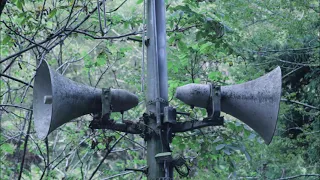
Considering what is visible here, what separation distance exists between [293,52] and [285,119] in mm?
1294

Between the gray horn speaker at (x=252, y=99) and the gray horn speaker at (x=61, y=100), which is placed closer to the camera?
the gray horn speaker at (x=61, y=100)

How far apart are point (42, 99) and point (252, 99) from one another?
1.51 meters

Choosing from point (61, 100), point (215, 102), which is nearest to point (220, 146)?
point (215, 102)

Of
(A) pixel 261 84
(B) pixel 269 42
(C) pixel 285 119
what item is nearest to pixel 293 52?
(B) pixel 269 42

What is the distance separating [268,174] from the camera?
8.80m

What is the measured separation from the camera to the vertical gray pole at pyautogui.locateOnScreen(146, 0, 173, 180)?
3.36 meters

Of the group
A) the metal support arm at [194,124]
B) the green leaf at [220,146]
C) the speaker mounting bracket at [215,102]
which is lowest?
the green leaf at [220,146]

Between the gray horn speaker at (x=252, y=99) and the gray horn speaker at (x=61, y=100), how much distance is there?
1.46 feet

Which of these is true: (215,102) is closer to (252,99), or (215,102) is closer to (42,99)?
(252,99)

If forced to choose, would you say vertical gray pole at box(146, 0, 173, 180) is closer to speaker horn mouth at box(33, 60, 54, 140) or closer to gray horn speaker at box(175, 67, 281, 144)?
gray horn speaker at box(175, 67, 281, 144)

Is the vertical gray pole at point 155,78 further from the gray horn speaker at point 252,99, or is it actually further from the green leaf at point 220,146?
the green leaf at point 220,146

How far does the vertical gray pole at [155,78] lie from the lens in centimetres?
336

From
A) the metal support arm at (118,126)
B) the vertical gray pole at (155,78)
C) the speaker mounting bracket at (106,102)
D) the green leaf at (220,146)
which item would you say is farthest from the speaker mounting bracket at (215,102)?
the green leaf at (220,146)

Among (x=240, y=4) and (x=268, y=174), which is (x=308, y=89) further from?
(x=240, y=4)
